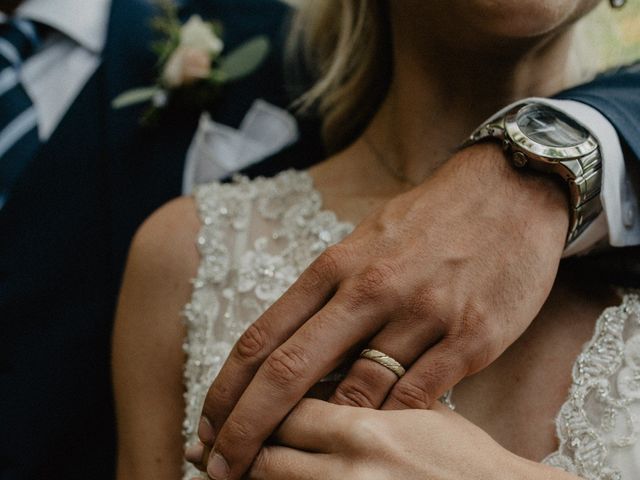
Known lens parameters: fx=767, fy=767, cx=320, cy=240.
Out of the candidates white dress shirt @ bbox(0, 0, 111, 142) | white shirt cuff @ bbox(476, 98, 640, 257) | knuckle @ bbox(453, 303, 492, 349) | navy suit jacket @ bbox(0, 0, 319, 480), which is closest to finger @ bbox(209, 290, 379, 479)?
knuckle @ bbox(453, 303, 492, 349)

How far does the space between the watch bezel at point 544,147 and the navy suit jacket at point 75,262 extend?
0.77 meters

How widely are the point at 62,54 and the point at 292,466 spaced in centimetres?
143

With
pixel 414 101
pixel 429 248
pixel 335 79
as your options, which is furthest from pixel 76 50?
pixel 429 248

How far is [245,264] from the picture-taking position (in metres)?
1.24

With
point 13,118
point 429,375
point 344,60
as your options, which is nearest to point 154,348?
point 429,375

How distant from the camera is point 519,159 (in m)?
0.97

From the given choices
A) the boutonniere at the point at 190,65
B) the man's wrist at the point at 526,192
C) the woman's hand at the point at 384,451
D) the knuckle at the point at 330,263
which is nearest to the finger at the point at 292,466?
the woman's hand at the point at 384,451

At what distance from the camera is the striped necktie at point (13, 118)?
5.74 feet

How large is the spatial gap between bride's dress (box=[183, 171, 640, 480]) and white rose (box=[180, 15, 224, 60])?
1.75 feet

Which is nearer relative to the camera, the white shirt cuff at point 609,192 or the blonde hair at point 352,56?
the white shirt cuff at point 609,192

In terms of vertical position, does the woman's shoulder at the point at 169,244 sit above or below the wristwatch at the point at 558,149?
below

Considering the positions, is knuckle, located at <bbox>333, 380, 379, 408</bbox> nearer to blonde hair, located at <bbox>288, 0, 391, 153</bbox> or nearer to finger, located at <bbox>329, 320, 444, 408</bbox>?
finger, located at <bbox>329, 320, 444, 408</bbox>

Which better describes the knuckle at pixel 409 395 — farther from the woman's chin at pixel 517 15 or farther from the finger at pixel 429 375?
the woman's chin at pixel 517 15

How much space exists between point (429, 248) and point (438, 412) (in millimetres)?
197
